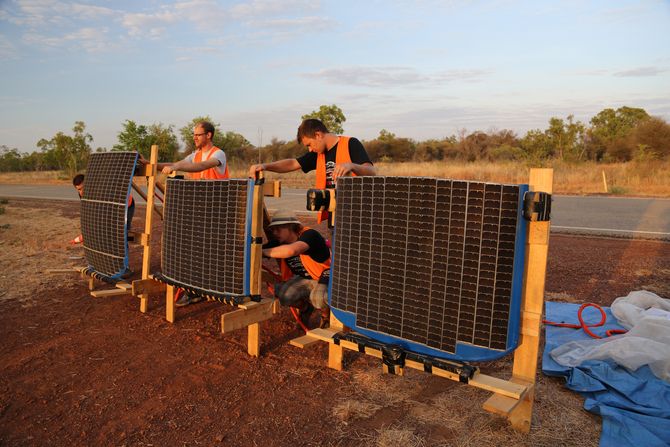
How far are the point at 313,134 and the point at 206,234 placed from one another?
1.30 metres

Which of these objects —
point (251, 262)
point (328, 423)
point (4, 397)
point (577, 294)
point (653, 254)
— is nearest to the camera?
point (328, 423)

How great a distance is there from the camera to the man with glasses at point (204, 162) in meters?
5.20

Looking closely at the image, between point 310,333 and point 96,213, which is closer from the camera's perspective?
point 310,333

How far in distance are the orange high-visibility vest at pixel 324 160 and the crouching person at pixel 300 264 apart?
179mm

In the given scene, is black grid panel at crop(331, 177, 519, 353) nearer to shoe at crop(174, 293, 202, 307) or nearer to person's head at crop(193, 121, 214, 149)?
person's head at crop(193, 121, 214, 149)

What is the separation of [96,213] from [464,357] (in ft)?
14.5

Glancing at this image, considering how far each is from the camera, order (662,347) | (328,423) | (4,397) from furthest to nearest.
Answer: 1. (662,347)
2. (4,397)
3. (328,423)

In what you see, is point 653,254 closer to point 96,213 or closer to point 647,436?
point 647,436

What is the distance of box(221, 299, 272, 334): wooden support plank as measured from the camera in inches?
157

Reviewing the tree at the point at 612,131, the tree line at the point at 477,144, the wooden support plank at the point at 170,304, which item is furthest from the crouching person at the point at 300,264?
the tree at the point at 612,131

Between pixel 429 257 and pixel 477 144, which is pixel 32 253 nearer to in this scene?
pixel 429 257

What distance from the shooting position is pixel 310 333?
3.94 m

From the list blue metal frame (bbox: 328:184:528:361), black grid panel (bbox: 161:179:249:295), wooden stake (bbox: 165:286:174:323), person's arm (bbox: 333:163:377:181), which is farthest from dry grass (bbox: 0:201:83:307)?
blue metal frame (bbox: 328:184:528:361)

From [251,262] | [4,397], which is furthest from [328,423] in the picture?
[4,397]
